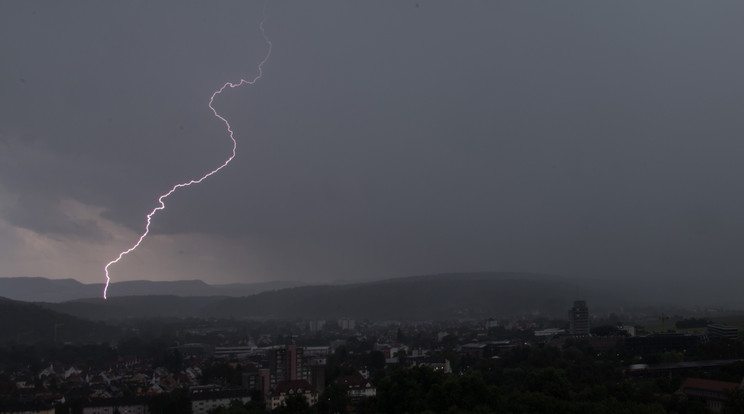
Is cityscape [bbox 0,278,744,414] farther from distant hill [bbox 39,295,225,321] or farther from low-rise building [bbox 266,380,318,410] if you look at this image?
distant hill [bbox 39,295,225,321]

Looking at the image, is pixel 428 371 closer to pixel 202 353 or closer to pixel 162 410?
pixel 162 410

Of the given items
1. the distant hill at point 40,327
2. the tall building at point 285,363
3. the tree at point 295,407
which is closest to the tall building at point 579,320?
the tall building at point 285,363

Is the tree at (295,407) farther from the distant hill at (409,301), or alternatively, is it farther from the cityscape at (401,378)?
the distant hill at (409,301)

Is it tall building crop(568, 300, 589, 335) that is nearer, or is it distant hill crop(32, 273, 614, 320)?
tall building crop(568, 300, 589, 335)

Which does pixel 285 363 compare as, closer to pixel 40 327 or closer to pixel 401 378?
pixel 401 378

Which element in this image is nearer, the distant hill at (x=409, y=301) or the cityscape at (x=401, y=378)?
the cityscape at (x=401, y=378)

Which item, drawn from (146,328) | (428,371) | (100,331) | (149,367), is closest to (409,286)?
(146,328)

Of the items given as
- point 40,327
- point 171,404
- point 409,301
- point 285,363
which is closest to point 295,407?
point 171,404

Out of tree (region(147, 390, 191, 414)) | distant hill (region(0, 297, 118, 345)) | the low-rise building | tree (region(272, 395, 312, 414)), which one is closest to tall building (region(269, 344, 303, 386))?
the low-rise building
